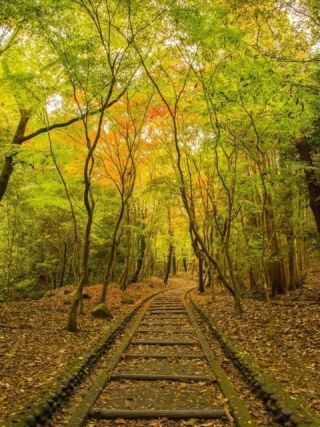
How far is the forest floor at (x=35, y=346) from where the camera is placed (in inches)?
220

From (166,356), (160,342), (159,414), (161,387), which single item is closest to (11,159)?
(160,342)

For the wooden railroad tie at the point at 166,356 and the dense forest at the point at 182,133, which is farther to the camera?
the wooden railroad tie at the point at 166,356

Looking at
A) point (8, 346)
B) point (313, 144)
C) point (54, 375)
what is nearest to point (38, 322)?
point (8, 346)

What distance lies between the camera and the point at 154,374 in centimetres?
653

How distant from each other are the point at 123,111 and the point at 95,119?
50.6 inches

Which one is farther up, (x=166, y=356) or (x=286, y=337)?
(x=286, y=337)

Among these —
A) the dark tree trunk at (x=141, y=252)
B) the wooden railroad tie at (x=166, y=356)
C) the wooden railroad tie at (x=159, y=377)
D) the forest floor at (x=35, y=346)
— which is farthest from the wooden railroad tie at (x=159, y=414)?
the dark tree trunk at (x=141, y=252)

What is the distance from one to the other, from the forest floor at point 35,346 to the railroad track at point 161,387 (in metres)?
0.76

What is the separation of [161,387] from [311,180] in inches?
351

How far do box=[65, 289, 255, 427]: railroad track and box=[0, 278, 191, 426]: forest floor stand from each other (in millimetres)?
761

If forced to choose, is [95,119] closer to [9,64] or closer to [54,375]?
[9,64]

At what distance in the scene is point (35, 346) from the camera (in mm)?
8109

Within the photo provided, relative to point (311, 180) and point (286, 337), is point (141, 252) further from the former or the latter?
point (286, 337)

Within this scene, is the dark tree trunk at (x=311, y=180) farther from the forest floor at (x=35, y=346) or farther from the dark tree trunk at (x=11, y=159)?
the dark tree trunk at (x=11, y=159)
